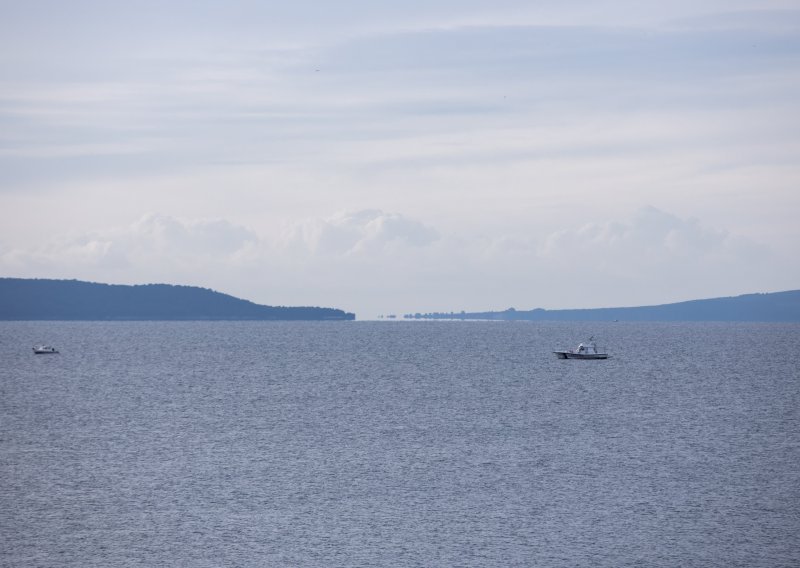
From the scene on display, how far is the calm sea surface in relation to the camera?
50.9 metres

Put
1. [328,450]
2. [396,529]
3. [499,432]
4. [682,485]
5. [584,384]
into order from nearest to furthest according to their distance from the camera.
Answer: [396,529] < [682,485] < [328,450] < [499,432] < [584,384]

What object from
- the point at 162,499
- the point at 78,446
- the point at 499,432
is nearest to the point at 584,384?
the point at 499,432

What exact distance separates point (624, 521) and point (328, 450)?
30092 millimetres

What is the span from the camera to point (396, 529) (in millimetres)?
54812

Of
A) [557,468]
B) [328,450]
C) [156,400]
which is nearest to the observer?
[557,468]

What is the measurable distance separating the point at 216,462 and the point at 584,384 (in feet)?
259

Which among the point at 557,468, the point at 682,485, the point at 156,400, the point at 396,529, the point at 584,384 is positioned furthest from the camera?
the point at 584,384

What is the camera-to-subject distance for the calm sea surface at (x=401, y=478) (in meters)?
50.9

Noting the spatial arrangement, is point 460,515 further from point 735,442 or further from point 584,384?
point 584,384

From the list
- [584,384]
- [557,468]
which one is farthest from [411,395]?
[557,468]

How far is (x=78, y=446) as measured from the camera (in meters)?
82.8

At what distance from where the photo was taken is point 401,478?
68250 millimetres

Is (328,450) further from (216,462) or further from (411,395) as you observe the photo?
(411,395)

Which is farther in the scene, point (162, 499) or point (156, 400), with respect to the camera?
point (156, 400)
